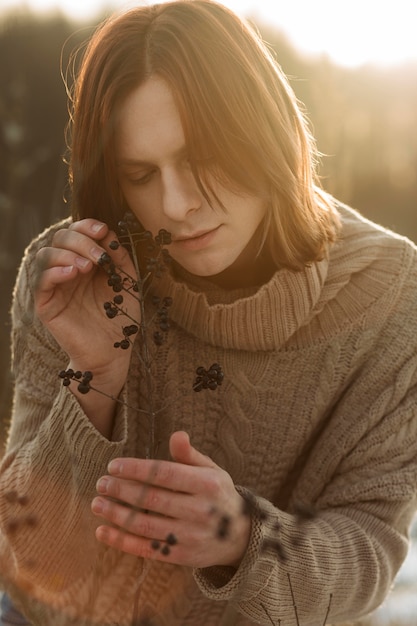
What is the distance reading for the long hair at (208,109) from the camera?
1.66 meters

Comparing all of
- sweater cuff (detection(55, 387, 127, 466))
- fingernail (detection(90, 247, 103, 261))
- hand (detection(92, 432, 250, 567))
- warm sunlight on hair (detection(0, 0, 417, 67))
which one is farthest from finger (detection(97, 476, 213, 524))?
warm sunlight on hair (detection(0, 0, 417, 67))

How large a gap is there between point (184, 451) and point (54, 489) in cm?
57

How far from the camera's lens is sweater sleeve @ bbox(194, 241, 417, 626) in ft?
5.28

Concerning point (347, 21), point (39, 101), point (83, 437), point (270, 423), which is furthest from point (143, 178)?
point (39, 101)

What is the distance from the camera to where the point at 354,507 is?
73.7 inches

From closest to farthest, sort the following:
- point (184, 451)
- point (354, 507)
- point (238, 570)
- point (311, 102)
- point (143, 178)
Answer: point (184, 451) < point (238, 570) < point (143, 178) < point (354, 507) < point (311, 102)

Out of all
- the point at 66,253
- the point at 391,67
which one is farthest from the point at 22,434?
the point at 391,67

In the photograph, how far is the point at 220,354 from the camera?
2.02 meters

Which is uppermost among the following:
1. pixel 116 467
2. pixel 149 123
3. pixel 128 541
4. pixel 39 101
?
pixel 149 123

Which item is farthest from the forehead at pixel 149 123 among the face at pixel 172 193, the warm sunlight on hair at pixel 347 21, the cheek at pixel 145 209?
the warm sunlight on hair at pixel 347 21

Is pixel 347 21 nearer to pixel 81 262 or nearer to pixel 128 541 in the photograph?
pixel 81 262

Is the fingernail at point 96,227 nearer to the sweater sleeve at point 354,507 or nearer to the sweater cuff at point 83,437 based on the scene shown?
the sweater cuff at point 83,437

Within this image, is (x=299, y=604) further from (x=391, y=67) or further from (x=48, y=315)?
(x=391, y=67)

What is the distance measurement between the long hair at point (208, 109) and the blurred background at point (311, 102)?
0.12 metres
